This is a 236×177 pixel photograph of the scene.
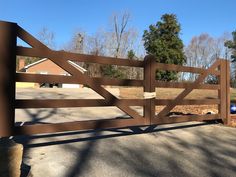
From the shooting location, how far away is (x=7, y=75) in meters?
4.57

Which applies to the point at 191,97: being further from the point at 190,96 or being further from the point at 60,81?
the point at 60,81

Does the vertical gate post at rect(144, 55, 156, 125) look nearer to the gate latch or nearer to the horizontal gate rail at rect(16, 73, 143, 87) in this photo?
the gate latch

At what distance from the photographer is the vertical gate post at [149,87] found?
645cm

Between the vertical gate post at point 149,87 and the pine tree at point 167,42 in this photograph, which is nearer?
the vertical gate post at point 149,87

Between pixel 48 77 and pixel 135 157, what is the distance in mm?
1903

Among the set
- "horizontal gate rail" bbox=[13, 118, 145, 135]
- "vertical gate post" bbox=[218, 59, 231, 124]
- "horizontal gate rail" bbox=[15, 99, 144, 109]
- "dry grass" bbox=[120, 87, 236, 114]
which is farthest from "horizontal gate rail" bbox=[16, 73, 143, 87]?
"dry grass" bbox=[120, 87, 236, 114]

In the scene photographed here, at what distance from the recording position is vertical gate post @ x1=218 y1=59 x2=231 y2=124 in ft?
28.3

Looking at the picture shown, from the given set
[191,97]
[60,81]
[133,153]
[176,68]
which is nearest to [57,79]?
[60,81]

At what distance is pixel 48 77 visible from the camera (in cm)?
506

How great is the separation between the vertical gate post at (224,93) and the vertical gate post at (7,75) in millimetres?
5919

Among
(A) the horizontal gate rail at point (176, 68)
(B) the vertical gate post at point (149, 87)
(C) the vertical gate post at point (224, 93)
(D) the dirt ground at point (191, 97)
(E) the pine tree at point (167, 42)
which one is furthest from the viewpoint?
(E) the pine tree at point (167, 42)

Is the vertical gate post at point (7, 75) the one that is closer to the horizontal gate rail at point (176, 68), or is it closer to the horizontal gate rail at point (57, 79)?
the horizontal gate rail at point (57, 79)

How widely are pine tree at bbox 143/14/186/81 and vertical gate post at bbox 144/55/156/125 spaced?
3928 centimetres

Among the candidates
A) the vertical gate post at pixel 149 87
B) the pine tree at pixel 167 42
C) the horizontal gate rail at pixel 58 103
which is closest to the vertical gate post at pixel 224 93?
the vertical gate post at pixel 149 87
